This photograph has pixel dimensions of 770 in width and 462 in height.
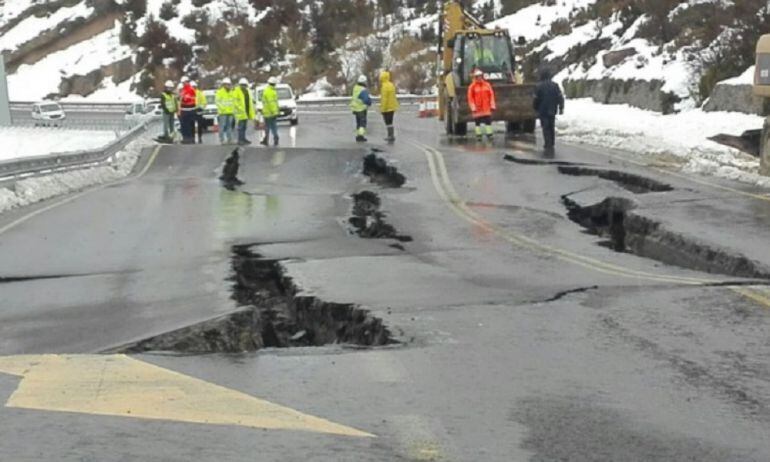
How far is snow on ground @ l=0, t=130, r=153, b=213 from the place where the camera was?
17.1 meters

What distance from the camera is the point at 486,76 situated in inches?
1124

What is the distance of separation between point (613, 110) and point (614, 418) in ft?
104

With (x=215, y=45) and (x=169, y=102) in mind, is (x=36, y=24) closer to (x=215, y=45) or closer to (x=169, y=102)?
(x=215, y=45)

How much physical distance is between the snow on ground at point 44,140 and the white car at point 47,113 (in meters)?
4.82

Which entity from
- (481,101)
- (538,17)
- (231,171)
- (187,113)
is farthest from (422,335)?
(538,17)

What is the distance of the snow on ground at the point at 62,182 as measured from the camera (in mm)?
17062

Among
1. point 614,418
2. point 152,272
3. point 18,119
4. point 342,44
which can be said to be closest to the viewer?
point 614,418

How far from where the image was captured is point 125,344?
24.3ft

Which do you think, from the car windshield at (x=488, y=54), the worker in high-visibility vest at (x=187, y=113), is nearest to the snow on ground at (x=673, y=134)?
the car windshield at (x=488, y=54)

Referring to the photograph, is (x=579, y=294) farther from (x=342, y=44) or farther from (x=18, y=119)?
(x=342, y=44)

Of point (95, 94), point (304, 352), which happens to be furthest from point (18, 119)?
point (304, 352)

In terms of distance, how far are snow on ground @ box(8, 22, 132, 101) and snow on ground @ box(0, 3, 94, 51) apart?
2.26 m

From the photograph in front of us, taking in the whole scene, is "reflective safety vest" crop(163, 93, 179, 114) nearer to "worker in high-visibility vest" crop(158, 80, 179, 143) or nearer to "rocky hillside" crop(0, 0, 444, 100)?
"worker in high-visibility vest" crop(158, 80, 179, 143)

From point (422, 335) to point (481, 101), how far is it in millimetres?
18137
